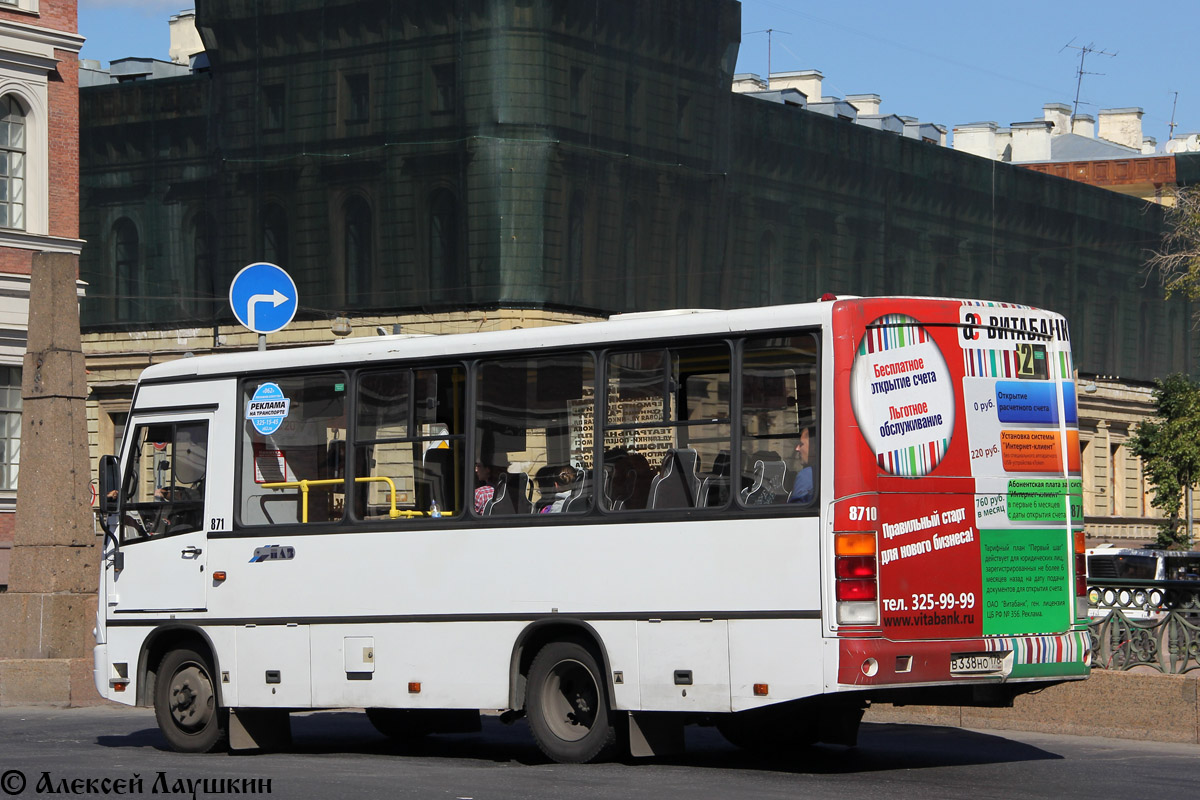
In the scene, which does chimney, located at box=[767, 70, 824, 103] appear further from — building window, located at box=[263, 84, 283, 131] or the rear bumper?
the rear bumper

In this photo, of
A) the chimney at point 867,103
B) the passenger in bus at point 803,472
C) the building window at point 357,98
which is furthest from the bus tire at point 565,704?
the chimney at point 867,103

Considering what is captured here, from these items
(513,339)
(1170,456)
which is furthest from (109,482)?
(1170,456)

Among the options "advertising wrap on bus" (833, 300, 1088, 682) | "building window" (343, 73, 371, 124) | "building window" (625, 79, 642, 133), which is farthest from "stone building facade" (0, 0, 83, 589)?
"advertising wrap on bus" (833, 300, 1088, 682)

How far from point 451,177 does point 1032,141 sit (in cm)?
4721

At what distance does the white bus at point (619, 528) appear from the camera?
1161cm

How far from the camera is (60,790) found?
37.3ft

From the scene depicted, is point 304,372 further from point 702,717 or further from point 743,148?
point 743,148

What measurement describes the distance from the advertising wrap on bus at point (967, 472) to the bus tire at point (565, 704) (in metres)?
2.07

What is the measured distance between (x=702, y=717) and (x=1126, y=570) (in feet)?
95.5

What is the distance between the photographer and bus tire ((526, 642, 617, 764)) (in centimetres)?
1261

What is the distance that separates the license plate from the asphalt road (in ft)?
2.20

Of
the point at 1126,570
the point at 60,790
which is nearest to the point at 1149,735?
the point at 60,790

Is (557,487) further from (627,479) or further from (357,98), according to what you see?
(357,98)

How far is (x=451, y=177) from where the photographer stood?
46.3m
